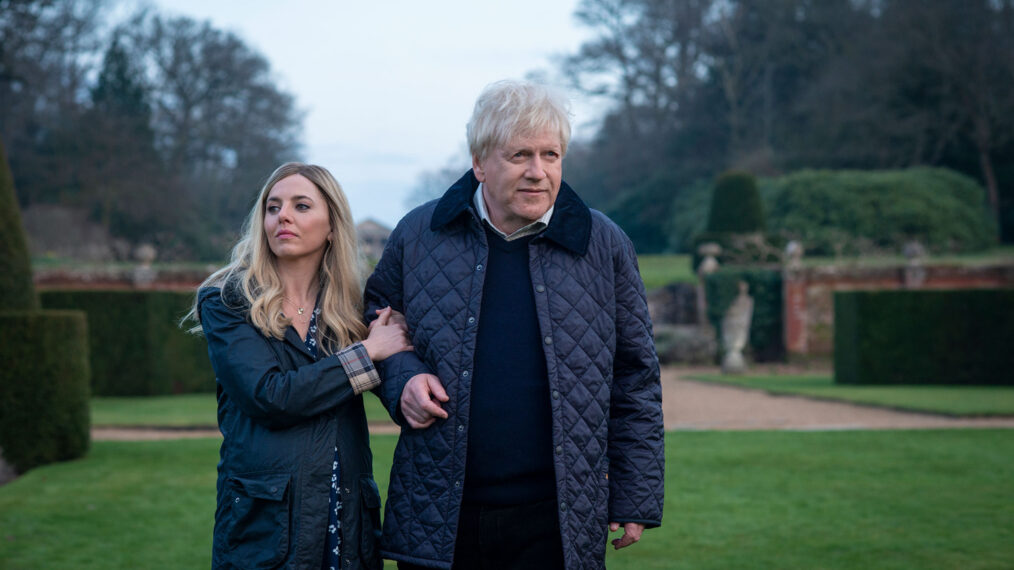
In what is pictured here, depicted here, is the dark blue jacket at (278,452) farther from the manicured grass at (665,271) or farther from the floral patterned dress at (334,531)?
the manicured grass at (665,271)

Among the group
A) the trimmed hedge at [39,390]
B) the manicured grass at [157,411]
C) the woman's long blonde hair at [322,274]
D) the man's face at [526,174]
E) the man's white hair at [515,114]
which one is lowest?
the manicured grass at [157,411]

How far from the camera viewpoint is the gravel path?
30.0ft

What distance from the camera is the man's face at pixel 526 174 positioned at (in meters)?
2.11

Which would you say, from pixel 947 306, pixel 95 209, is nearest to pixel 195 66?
pixel 95 209

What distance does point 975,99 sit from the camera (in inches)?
1032

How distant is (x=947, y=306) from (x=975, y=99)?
15001mm

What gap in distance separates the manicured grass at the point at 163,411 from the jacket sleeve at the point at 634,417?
24.7 feet

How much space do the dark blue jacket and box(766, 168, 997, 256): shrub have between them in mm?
23294

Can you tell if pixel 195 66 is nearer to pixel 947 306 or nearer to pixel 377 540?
pixel 947 306

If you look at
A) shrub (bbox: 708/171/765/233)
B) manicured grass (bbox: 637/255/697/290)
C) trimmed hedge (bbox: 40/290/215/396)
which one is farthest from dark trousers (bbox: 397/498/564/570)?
shrub (bbox: 708/171/765/233)

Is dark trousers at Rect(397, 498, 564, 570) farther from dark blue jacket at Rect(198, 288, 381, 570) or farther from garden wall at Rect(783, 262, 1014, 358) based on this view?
garden wall at Rect(783, 262, 1014, 358)

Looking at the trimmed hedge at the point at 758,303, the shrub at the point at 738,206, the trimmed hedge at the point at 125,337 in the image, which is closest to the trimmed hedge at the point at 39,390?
the trimmed hedge at the point at 125,337

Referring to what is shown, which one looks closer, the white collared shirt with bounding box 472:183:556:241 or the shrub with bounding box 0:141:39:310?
the white collared shirt with bounding box 472:183:556:241

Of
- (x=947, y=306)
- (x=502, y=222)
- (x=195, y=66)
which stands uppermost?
(x=195, y=66)
